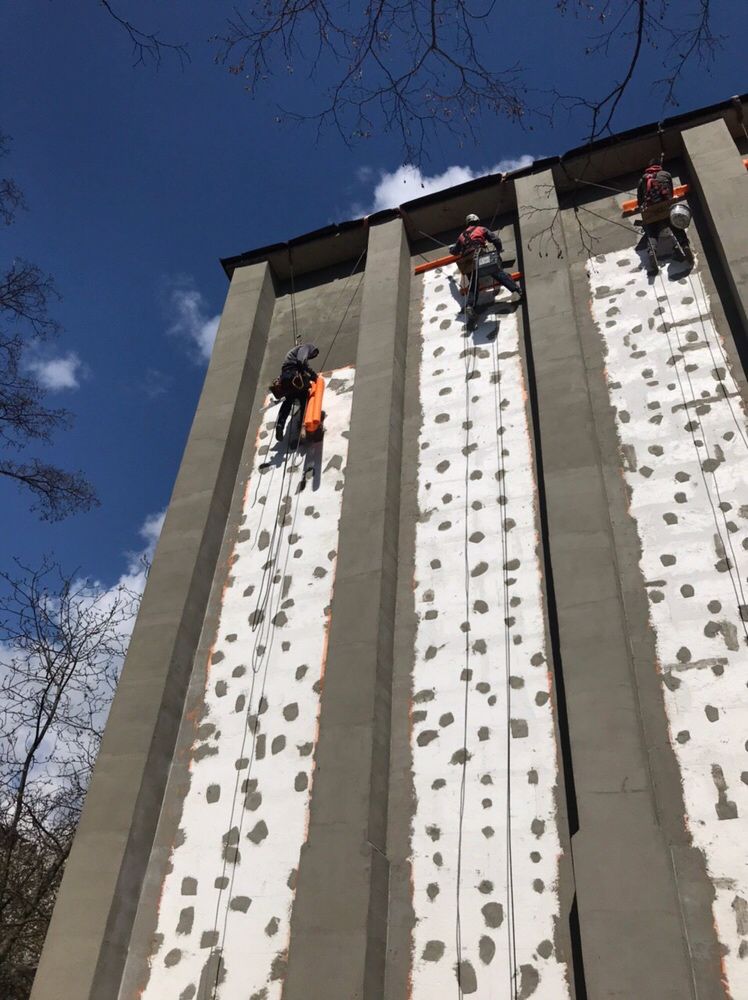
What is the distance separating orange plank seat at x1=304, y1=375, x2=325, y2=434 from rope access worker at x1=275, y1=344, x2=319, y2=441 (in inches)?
4.7

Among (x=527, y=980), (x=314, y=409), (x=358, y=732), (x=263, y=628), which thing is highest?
(x=314, y=409)

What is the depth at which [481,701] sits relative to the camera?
29.3ft

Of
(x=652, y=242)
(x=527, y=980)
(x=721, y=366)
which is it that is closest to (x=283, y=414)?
(x=652, y=242)

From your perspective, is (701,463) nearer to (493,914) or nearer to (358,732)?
(358,732)

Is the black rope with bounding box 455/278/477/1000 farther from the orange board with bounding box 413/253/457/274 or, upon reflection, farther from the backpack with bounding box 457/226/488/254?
the orange board with bounding box 413/253/457/274

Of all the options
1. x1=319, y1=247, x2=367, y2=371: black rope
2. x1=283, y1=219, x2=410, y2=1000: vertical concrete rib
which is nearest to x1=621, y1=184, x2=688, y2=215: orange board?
x1=283, y1=219, x2=410, y2=1000: vertical concrete rib

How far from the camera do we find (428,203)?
1519cm

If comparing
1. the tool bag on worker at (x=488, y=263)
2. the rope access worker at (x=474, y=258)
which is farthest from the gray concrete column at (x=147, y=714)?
the tool bag on worker at (x=488, y=263)

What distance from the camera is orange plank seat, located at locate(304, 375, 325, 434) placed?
12.4 meters

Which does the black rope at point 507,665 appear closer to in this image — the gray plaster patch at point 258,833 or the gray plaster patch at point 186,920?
the gray plaster patch at point 258,833

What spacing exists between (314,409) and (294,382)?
572mm

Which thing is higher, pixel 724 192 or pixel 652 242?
pixel 724 192

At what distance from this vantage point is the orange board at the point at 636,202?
13250 millimetres

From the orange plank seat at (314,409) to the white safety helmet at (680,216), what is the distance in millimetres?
5684
